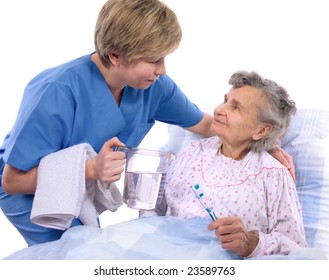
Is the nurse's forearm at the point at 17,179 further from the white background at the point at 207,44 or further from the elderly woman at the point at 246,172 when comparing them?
the white background at the point at 207,44

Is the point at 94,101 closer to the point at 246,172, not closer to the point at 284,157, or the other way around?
the point at 246,172

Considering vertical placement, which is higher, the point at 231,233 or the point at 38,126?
the point at 38,126

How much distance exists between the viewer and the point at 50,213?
157cm

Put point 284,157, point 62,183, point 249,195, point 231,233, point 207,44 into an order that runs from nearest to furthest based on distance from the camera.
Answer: point 231,233, point 62,183, point 249,195, point 284,157, point 207,44

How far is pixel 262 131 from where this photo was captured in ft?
5.78

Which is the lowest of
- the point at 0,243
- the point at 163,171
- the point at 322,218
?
the point at 0,243

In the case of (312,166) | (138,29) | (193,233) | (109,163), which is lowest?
(193,233)

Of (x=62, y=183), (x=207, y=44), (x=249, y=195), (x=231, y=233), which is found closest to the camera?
(x=231, y=233)

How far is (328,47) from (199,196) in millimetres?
966

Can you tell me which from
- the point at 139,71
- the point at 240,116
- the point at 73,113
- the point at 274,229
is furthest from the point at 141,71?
the point at 274,229

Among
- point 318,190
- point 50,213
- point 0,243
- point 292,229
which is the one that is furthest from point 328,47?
point 0,243

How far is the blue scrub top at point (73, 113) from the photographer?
1.57 m

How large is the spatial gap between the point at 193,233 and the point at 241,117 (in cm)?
40
